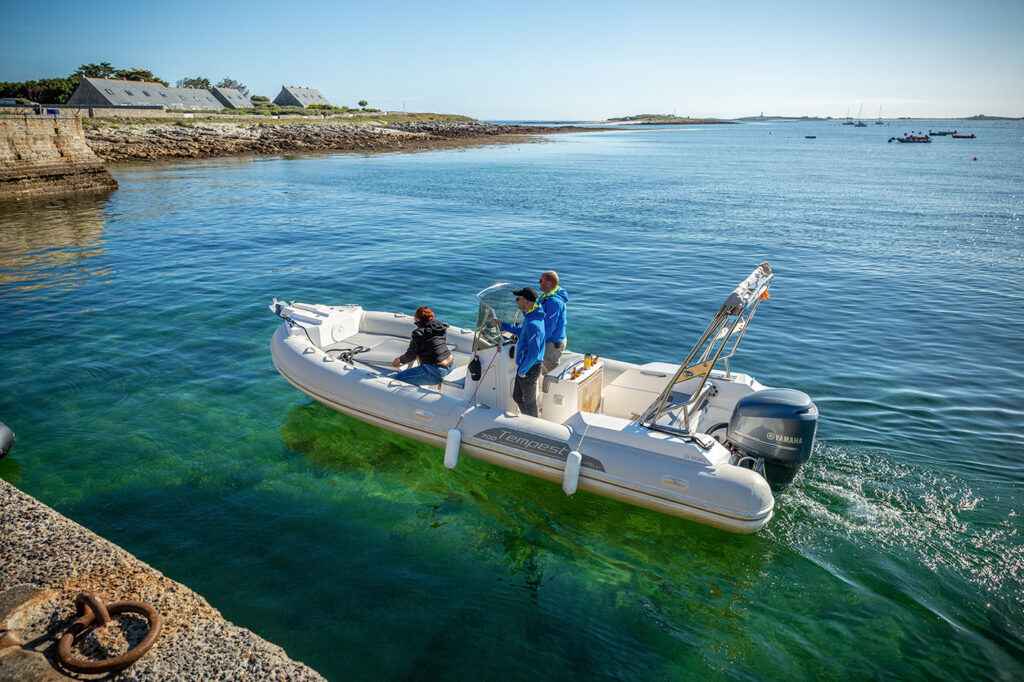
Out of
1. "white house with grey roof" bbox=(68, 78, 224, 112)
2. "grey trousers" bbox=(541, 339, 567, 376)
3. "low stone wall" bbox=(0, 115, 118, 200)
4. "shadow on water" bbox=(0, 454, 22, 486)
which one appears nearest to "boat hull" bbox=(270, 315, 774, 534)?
"grey trousers" bbox=(541, 339, 567, 376)

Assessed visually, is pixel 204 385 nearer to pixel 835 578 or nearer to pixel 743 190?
pixel 835 578

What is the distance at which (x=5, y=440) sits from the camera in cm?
698

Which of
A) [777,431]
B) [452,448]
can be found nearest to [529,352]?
→ [452,448]

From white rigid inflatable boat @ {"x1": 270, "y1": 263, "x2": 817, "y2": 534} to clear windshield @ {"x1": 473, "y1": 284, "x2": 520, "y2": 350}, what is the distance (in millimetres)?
15

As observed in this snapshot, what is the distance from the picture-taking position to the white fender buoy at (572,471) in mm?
6074

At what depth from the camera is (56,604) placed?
3857 mm

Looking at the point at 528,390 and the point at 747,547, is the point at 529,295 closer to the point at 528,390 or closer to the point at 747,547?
the point at 528,390

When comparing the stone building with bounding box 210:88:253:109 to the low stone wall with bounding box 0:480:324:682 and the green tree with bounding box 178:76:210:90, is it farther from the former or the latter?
the low stone wall with bounding box 0:480:324:682

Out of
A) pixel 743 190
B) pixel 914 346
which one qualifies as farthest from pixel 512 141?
pixel 914 346

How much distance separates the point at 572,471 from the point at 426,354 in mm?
2802

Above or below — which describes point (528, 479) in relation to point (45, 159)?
below

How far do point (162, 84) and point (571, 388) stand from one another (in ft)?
246

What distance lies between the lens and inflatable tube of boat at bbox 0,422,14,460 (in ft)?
22.7

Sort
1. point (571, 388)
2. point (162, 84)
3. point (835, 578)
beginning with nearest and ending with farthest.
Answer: point (835, 578) → point (571, 388) → point (162, 84)
